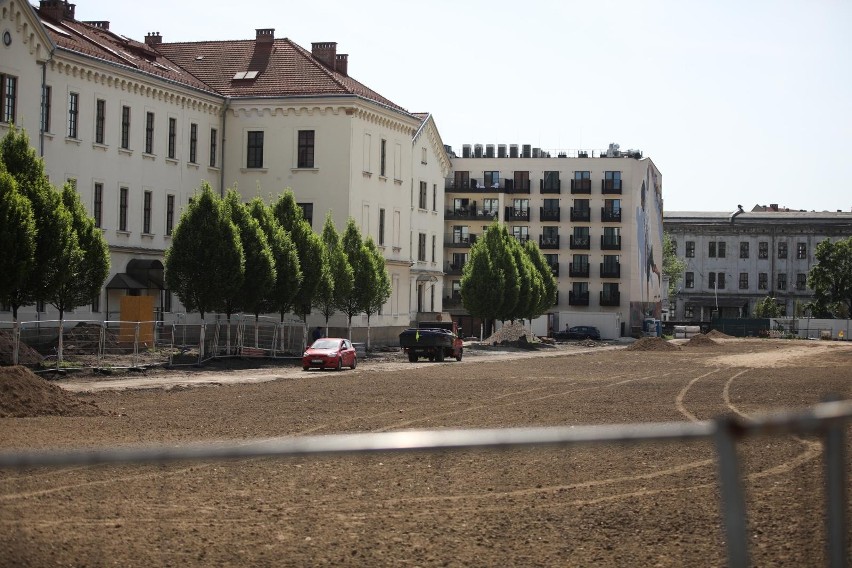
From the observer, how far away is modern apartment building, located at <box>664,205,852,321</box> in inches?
6407

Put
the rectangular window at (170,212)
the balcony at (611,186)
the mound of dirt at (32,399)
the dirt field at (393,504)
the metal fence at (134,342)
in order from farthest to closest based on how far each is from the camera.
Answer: the balcony at (611,186)
the rectangular window at (170,212)
the metal fence at (134,342)
the mound of dirt at (32,399)
the dirt field at (393,504)

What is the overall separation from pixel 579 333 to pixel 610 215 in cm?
1811

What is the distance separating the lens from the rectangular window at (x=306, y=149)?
72.9 meters

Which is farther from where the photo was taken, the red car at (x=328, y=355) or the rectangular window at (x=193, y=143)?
the rectangular window at (x=193, y=143)

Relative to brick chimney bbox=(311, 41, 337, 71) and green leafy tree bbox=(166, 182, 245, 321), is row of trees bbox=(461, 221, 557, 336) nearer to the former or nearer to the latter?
brick chimney bbox=(311, 41, 337, 71)

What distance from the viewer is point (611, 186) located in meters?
132

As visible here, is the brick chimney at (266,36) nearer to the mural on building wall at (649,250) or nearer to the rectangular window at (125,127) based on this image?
the rectangular window at (125,127)

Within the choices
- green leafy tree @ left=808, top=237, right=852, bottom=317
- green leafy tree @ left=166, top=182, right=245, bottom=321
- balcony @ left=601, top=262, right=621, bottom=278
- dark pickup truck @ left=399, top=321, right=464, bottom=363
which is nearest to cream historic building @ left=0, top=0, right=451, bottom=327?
green leafy tree @ left=166, top=182, right=245, bottom=321

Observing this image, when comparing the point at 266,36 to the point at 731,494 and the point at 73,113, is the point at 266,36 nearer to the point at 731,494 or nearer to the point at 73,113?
the point at 73,113

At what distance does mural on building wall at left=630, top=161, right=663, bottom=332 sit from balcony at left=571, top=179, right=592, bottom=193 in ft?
18.5

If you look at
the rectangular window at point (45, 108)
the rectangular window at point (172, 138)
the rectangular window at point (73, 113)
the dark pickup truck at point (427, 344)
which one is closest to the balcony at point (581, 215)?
the dark pickup truck at point (427, 344)

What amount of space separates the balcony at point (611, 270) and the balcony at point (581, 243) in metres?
2.53

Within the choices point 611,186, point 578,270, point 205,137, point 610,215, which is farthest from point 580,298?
point 205,137

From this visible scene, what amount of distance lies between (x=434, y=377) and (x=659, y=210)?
115 m
